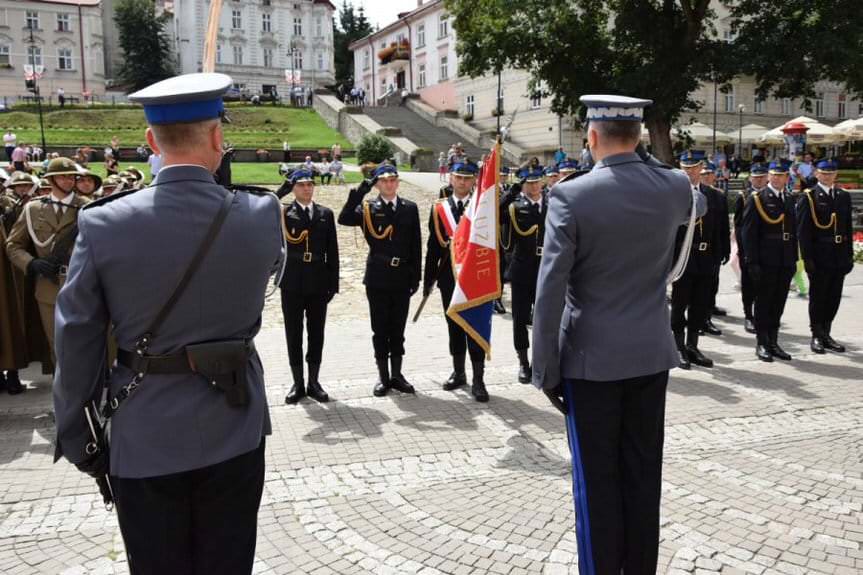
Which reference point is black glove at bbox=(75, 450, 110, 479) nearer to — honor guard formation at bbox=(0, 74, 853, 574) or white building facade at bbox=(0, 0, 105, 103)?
honor guard formation at bbox=(0, 74, 853, 574)

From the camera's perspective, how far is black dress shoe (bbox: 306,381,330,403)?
7266mm

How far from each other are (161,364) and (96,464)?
0.44 m

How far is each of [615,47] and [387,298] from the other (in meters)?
23.2

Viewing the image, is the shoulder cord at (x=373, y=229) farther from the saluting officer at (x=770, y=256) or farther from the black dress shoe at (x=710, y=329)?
the black dress shoe at (x=710, y=329)

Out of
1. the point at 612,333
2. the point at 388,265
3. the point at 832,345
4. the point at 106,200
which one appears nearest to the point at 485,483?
the point at 612,333

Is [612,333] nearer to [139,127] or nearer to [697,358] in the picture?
[697,358]

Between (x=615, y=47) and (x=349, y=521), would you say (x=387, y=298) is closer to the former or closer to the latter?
(x=349, y=521)

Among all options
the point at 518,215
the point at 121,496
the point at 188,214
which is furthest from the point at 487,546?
the point at 518,215

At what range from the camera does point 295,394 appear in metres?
7.26

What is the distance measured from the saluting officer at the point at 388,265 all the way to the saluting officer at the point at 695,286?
3.20 meters

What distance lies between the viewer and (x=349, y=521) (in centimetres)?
457

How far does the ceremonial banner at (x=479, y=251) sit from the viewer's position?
6680mm

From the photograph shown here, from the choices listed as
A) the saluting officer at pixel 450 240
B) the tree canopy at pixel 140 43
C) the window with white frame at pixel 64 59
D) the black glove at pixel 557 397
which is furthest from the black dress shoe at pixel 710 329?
the window with white frame at pixel 64 59

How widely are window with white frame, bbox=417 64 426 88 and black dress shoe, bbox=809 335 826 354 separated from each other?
5938cm
